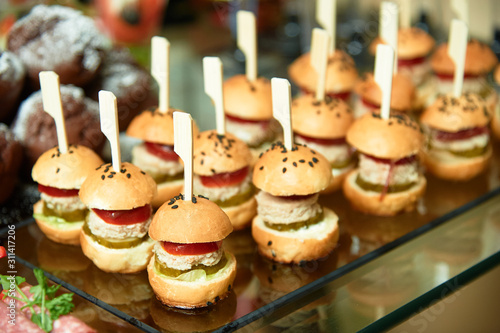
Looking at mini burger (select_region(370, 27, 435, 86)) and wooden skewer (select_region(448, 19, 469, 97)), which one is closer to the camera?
wooden skewer (select_region(448, 19, 469, 97))

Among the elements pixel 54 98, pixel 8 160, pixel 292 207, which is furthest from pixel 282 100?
pixel 8 160

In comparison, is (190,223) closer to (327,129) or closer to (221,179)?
(221,179)

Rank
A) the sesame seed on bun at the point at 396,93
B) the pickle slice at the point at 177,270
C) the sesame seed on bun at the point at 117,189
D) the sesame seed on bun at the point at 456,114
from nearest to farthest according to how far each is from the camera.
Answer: the pickle slice at the point at 177,270
the sesame seed on bun at the point at 117,189
the sesame seed on bun at the point at 456,114
the sesame seed on bun at the point at 396,93

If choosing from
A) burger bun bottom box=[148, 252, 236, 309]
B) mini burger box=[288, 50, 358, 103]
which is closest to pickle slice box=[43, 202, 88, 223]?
burger bun bottom box=[148, 252, 236, 309]

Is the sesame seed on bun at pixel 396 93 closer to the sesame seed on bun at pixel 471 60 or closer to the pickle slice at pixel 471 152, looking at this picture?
the pickle slice at pixel 471 152

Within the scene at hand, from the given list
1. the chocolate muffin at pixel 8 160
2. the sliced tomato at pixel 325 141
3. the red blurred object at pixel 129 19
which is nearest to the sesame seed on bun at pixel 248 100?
the sliced tomato at pixel 325 141

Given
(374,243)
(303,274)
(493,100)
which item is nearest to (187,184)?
(303,274)

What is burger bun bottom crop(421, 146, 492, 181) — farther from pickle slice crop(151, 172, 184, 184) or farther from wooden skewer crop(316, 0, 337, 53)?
pickle slice crop(151, 172, 184, 184)
